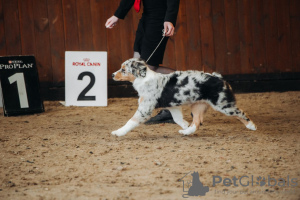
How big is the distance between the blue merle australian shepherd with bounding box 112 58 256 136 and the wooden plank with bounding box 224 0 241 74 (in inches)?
108

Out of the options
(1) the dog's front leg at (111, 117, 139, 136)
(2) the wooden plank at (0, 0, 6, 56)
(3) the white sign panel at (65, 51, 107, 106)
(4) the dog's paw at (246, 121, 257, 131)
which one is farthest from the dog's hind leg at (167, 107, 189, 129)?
(2) the wooden plank at (0, 0, 6, 56)

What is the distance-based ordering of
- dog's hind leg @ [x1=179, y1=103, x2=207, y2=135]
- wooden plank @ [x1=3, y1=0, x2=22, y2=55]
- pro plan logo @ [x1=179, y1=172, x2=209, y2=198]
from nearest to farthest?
1. pro plan logo @ [x1=179, y1=172, x2=209, y2=198]
2. dog's hind leg @ [x1=179, y1=103, x2=207, y2=135]
3. wooden plank @ [x1=3, y1=0, x2=22, y2=55]

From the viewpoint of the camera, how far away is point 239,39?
258 inches

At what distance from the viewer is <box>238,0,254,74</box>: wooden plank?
21.3 feet

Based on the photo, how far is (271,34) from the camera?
6.54m

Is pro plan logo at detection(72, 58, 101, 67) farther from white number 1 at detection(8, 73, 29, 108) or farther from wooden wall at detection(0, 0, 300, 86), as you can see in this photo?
white number 1 at detection(8, 73, 29, 108)

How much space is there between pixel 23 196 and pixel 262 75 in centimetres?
484

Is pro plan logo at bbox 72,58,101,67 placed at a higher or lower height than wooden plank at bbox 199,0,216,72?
lower

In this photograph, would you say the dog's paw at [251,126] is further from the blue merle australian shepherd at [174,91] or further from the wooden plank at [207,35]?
the wooden plank at [207,35]

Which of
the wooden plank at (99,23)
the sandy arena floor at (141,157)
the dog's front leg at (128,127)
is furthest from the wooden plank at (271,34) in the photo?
the dog's front leg at (128,127)

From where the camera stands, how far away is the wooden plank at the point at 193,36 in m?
6.48

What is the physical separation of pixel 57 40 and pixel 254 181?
4530 mm

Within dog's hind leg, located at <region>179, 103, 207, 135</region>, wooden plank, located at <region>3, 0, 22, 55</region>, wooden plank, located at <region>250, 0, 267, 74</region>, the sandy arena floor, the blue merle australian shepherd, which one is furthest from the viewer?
wooden plank, located at <region>250, 0, 267, 74</region>

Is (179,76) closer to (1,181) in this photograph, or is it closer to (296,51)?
(1,181)
